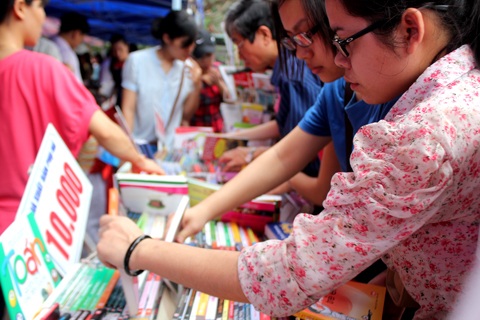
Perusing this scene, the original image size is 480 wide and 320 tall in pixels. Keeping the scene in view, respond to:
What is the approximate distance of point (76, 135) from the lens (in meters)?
1.61

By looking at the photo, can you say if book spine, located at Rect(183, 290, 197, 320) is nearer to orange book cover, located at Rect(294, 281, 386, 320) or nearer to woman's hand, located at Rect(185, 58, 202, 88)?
orange book cover, located at Rect(294, 281, 386, 320)

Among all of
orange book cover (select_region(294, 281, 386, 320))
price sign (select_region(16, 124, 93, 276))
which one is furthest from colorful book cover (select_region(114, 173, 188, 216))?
orange book cover (select_region(294, 281, 386, 320))

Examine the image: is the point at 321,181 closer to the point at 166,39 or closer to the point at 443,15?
the point at 443,15

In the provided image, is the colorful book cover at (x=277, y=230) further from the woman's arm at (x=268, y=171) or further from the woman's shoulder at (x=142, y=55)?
the woman's shoulder at (x=142, y=55)

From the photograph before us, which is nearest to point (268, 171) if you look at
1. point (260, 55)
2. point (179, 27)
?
point (260, 55)

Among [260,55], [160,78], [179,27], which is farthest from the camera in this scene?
[160,78]

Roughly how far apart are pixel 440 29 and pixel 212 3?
36.0 feet

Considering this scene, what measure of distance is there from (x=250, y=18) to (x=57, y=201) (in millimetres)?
1697

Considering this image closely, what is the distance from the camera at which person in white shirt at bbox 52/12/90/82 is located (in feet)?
13.3

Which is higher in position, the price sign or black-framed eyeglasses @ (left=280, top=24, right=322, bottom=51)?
black-framed eyeglasses @ (left=280, top=24, right=322, bottom=51)

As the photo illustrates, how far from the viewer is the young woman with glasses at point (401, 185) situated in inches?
21.7

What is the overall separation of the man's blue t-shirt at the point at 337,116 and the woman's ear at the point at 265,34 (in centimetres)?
110

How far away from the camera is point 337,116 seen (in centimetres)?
119

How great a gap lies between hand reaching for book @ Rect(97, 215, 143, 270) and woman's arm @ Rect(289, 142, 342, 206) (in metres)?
0.87
